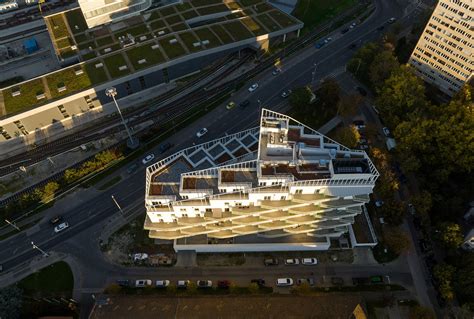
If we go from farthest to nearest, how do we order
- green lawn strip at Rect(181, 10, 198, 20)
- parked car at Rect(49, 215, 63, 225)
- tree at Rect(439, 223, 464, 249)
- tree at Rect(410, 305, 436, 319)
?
green lawn strip at Rect(181, 10, 198, 20) → parked car at Rect(49, 215, 63, 225) → tree at Rect(439, 223, 464, 249) → tree at Rect(410, 305, 436, 319)

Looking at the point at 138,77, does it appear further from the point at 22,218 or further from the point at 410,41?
the point at 410,41

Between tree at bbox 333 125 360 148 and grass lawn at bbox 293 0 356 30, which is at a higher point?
grass lawn at bbox 293 0 356 30

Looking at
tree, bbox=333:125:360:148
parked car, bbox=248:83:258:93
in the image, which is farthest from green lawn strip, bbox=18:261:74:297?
tree, bbox=333:125:360:148

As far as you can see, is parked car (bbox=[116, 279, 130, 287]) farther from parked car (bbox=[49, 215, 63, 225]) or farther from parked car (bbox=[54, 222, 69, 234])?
parked car (bbox=[49, 215, 63, 225])

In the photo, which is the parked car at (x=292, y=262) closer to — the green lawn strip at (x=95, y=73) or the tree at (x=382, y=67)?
the tree at (x=382, y=67)

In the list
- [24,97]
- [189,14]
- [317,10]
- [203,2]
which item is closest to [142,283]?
[24,97]

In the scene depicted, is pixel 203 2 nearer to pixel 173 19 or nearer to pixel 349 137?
pixel 173 19
